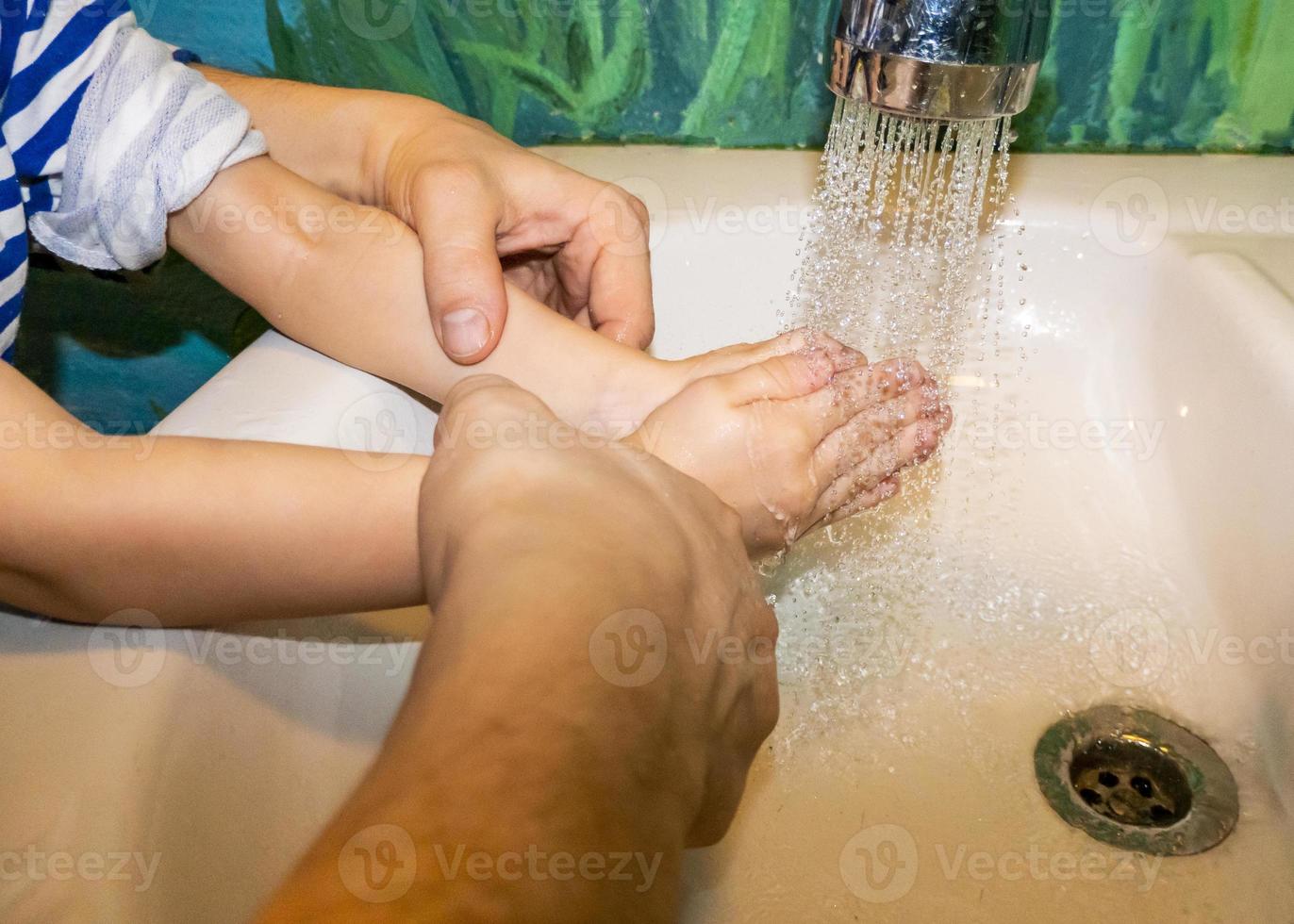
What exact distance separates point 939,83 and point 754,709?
26 cm

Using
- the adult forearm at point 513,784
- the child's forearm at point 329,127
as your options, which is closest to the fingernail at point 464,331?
the child's forearm at point 329,127

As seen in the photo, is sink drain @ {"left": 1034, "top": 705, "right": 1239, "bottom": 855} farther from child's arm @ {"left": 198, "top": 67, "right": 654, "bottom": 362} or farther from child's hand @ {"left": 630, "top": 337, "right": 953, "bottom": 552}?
child's arm @ {"left": 198, "top": 67, "right": 654, "bottom": 362}

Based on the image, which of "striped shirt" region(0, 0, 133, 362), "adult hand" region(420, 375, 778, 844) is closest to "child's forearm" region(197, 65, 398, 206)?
"striped shirt" region(0, 0, 133, 362)

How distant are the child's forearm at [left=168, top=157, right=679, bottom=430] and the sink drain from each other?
27 centimetres

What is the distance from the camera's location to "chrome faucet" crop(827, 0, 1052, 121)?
392 millimetres

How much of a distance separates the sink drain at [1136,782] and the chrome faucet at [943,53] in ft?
1.01

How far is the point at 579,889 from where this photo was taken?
0.65 ft

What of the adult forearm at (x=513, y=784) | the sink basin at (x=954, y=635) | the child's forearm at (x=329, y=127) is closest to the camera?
the adult forearm at (x=513, y=784)

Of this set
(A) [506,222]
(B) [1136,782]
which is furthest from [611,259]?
(B) [1136,782]

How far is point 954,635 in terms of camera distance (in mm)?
566

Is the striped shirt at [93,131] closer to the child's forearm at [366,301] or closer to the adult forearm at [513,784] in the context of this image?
the child's forearm at [366,301]

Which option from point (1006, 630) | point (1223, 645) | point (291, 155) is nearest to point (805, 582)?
→ point (1006, 630)

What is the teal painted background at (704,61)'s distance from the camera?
2.10 ft

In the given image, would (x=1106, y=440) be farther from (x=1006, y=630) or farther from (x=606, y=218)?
(x=606, y=218)
